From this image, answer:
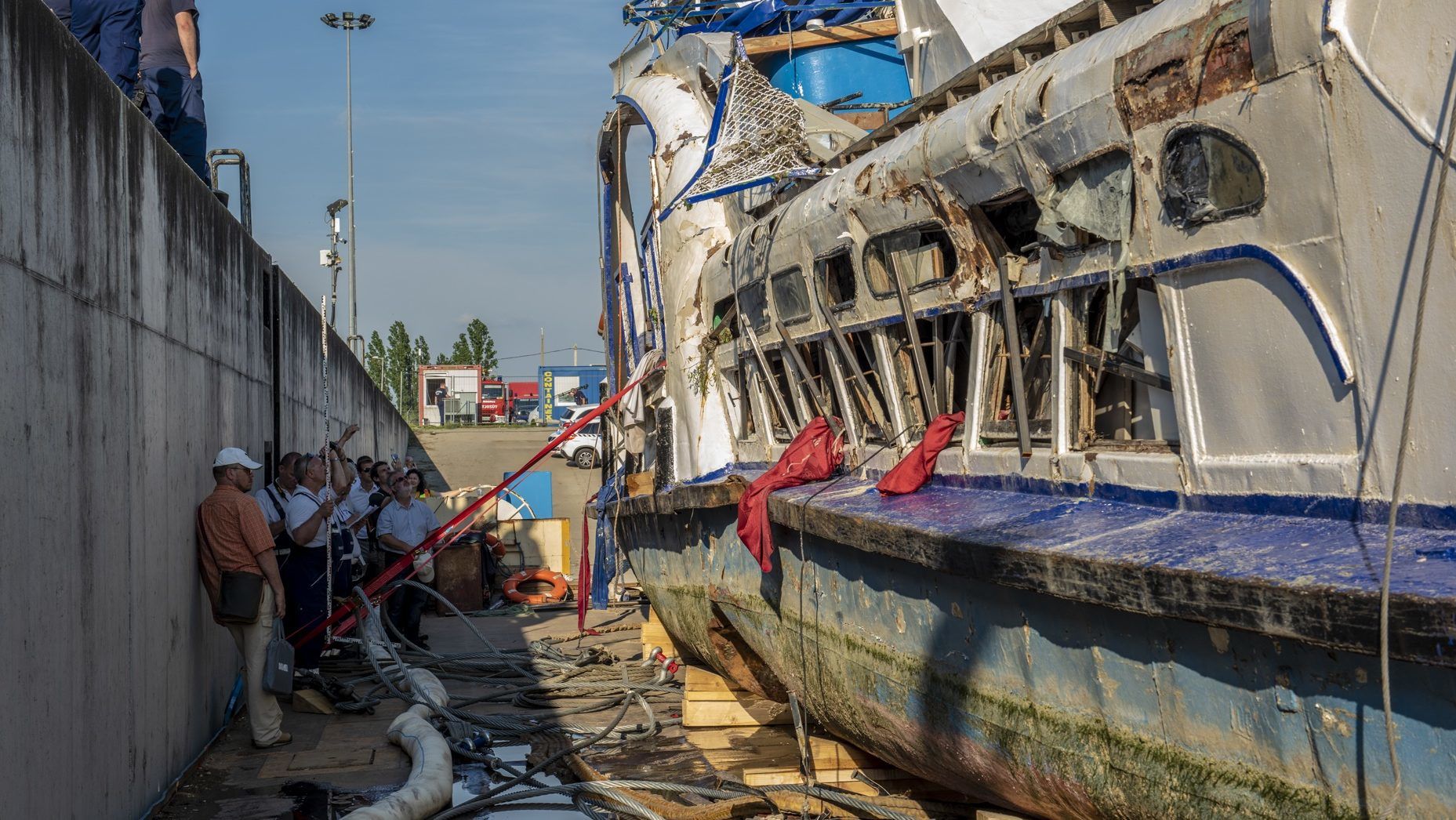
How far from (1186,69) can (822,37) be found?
7.41 metres

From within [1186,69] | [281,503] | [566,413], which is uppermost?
[566,413]

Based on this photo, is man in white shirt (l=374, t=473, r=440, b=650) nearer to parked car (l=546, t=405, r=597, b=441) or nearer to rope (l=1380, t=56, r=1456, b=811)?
rope (l=1380, t=56, r=1456, b=811)

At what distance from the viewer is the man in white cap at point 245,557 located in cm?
727

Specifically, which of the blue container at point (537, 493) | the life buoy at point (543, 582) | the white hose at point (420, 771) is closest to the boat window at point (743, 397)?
the white hose at point (420, 771)

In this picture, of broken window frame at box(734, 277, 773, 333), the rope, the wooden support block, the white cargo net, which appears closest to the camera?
the rope

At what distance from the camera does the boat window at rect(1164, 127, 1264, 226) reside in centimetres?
386

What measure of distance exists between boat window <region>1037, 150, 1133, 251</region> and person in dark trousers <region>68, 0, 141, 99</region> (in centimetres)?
560

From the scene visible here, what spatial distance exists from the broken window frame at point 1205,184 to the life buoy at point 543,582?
12415 millimetres

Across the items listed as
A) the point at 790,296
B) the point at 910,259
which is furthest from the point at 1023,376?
the point at 790,296

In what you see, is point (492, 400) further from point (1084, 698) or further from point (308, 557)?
point (1084, 698)

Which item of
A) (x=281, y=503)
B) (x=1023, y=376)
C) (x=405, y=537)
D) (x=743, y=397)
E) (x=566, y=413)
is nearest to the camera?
(x=1023, y=376)

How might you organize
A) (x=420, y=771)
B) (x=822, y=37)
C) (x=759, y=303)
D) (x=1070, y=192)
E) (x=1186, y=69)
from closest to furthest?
(x=1186, y=69)
(x=1070, y=192)
(x=420, y=771)
(x=759, y=303)
(x=822, y=37)

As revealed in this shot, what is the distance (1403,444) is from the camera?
3248 millimetres

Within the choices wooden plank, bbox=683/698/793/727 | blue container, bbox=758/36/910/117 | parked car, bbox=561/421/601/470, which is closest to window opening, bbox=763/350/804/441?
wooden plank, bbox=683/698/793/727
